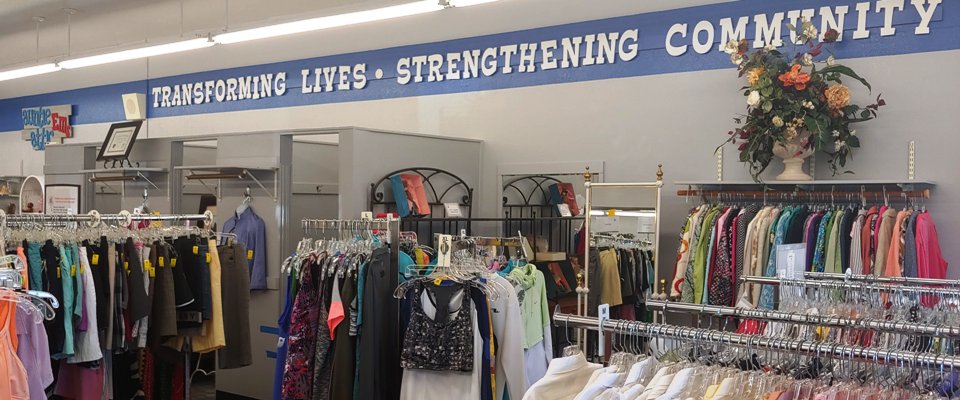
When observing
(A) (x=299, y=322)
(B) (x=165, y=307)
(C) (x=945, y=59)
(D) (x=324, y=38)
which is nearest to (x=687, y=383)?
(A) (x=299, y=322)

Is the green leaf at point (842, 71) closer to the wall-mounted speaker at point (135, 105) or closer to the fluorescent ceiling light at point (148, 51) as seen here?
the fluorescent ceiling light at point (148, 51)

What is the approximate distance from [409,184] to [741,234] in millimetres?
2364

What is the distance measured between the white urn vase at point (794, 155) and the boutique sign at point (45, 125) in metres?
9.59

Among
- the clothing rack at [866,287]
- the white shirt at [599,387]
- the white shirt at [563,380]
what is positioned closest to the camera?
the white shirt at [599,387]

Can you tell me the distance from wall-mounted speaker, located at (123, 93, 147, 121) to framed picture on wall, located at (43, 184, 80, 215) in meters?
2.31

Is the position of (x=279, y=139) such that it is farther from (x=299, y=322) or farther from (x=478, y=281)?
(x=478, y=281)

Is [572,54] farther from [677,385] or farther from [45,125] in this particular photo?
[45,125]

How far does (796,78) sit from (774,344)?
3.01 metres

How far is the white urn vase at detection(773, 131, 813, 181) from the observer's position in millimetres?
5113

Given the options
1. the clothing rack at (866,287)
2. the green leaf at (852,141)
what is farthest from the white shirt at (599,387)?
the green leaf at (852,141)

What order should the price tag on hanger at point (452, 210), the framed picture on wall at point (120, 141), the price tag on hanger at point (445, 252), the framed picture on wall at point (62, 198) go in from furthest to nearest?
1. the framed picture on wall at point (62, 198)
2. the framed picture on wall at point (120, 141)
3. the price tag on hanger at point (452, 210)
4. the price tag on hanger at point (445, 252)

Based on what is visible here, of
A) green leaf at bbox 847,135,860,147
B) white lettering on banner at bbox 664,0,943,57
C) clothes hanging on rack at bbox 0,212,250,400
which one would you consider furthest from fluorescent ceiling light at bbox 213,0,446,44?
green leaf at bbox 847,135,860,147

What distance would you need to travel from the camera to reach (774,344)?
2.44m

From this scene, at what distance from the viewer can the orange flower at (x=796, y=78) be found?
16.4ft
